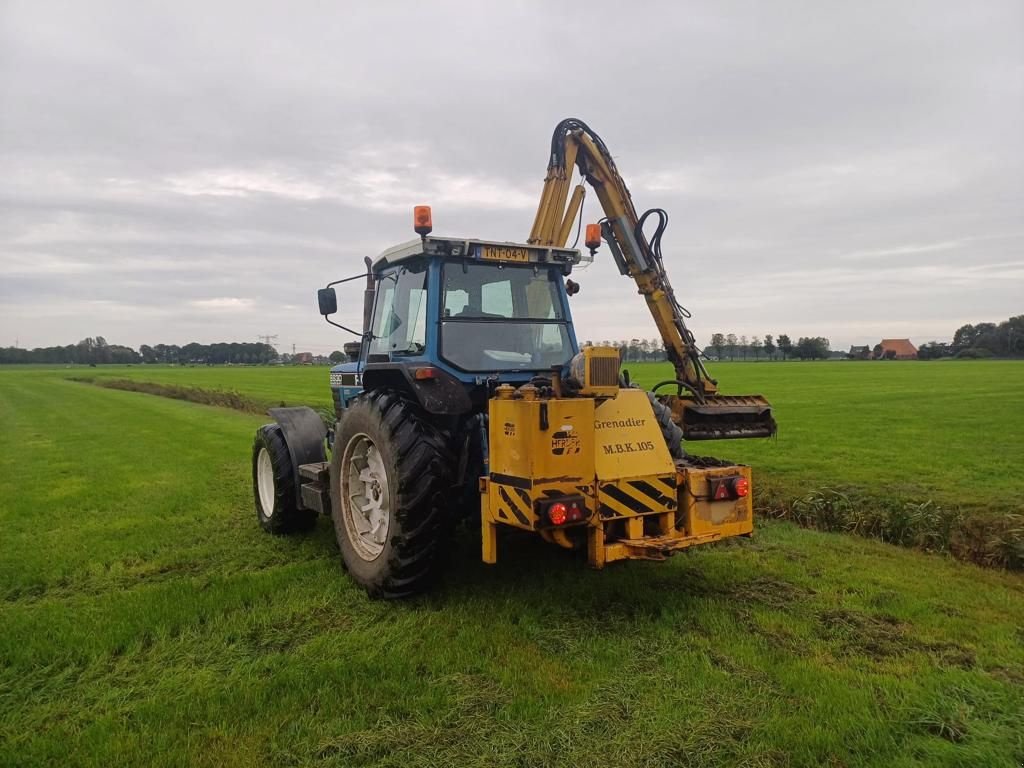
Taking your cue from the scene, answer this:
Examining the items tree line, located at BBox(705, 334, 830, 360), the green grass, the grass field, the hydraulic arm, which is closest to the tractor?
the green grass

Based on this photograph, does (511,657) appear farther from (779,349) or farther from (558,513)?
(779,349)

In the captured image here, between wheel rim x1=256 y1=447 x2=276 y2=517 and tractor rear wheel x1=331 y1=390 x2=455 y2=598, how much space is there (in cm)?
220

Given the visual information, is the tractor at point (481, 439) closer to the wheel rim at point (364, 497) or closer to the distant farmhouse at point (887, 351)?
the wheel rim at point (364, 497)

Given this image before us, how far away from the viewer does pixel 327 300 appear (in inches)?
251

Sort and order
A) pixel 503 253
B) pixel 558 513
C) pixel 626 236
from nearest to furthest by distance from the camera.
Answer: pixel 558 513 < pixel 503 253 < pixel 626 236

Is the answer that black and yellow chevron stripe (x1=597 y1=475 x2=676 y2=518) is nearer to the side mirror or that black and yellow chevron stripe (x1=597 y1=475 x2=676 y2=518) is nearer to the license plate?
the license plate

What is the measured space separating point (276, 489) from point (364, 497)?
1.60 meters

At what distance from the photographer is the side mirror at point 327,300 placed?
20.9 ft

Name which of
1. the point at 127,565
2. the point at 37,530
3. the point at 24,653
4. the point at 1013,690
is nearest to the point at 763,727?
the point at 1013,690

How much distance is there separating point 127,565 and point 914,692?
586 centimetres

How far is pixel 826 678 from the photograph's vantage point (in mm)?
3594

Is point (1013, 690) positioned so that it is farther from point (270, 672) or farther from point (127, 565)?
point (127, 565)

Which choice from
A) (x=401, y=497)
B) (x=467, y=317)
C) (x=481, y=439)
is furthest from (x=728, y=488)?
(x=467, y=317)

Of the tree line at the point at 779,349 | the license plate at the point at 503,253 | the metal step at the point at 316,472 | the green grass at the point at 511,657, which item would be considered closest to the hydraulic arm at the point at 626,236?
the green grass at the point at 511,657
